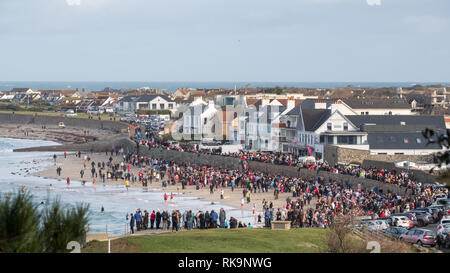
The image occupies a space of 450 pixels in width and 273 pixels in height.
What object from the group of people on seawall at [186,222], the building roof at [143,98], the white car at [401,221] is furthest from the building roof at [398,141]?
the building roof at [143,98]

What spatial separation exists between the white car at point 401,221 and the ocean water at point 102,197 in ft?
30.6

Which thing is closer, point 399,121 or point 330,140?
point 330,140

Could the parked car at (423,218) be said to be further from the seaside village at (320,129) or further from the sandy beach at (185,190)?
the seaside village at (320,129)

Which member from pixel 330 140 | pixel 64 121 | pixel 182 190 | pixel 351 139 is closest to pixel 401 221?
pixel 182 190

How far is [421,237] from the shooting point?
26531 millimetres

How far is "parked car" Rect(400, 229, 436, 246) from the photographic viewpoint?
2630 centimetres

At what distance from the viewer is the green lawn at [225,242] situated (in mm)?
23031

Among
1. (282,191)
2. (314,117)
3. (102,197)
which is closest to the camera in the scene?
(282,191)

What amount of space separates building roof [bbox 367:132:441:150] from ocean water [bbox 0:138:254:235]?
1809 centimetres

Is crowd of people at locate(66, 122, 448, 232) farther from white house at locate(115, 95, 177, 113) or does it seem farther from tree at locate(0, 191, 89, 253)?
white house at locate(115, 95, 177, 113)

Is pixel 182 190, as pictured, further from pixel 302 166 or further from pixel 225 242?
pixel 225 242

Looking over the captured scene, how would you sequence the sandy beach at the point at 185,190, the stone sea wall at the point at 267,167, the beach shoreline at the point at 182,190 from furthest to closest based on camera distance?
the sandy beach at the point at 185,190
the beach shoreline at the point at 182,190
the stone sea wall at the point at 267,167

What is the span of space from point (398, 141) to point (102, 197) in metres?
25.0

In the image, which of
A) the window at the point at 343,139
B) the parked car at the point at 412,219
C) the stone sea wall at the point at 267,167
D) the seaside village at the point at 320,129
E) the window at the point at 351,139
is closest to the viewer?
the parked car at the point at 412,219
